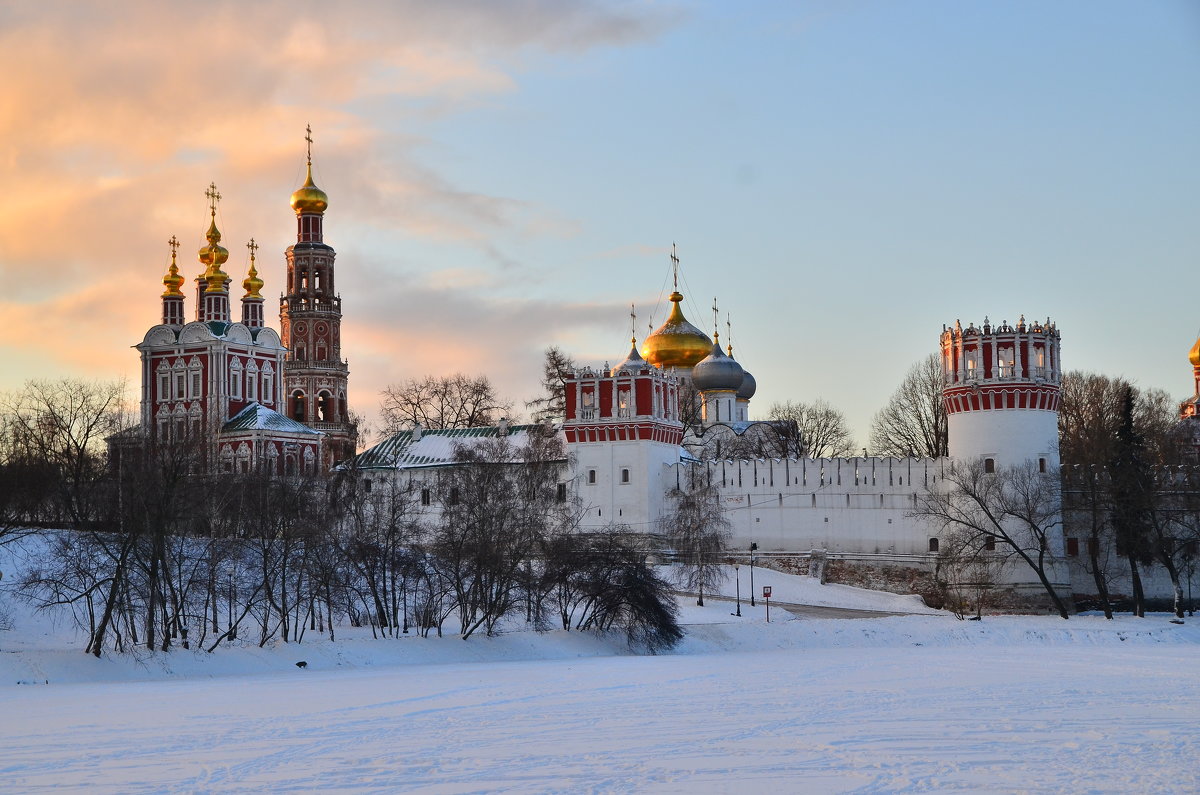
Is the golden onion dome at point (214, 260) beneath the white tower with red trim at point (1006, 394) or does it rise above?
above

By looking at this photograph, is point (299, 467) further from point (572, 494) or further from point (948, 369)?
point (948, 369)

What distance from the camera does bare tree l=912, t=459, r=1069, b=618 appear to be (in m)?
47.7

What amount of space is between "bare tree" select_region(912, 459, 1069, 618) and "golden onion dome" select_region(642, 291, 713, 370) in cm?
2206

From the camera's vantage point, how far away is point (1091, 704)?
987 inches

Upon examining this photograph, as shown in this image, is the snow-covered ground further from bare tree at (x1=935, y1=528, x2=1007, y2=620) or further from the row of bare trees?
bare tree at (x1=935, y1=528, x2=1007, y2=620)

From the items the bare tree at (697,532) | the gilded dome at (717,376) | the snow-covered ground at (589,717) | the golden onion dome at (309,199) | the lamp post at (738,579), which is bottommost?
the snow-covered ground at (589,717)

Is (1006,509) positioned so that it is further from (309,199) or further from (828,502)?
(309,199)

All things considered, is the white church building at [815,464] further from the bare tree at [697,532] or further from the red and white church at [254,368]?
the red and white church at [254,368]

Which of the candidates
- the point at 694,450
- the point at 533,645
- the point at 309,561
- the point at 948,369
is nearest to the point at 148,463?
the point at 309,561

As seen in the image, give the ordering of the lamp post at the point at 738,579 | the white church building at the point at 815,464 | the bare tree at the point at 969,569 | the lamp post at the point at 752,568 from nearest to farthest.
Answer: the lamp post at the point at 752,568 → the lamp post at the point at 738,579 → the bare tree at the point at 969,569 → the white church building at the point at 815,464

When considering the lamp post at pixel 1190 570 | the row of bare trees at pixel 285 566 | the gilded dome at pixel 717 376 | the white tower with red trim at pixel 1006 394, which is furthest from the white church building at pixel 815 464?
the gilded dome at pixel 717 376

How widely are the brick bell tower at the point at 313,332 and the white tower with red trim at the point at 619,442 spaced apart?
18203 millimetres

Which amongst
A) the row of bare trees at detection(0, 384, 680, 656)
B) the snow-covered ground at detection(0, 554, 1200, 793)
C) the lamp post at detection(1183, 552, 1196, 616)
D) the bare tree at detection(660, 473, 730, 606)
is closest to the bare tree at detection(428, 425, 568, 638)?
the row of bare trees at detection(0, 384, 680, 656)

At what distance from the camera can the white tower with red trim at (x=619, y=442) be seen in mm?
53656
